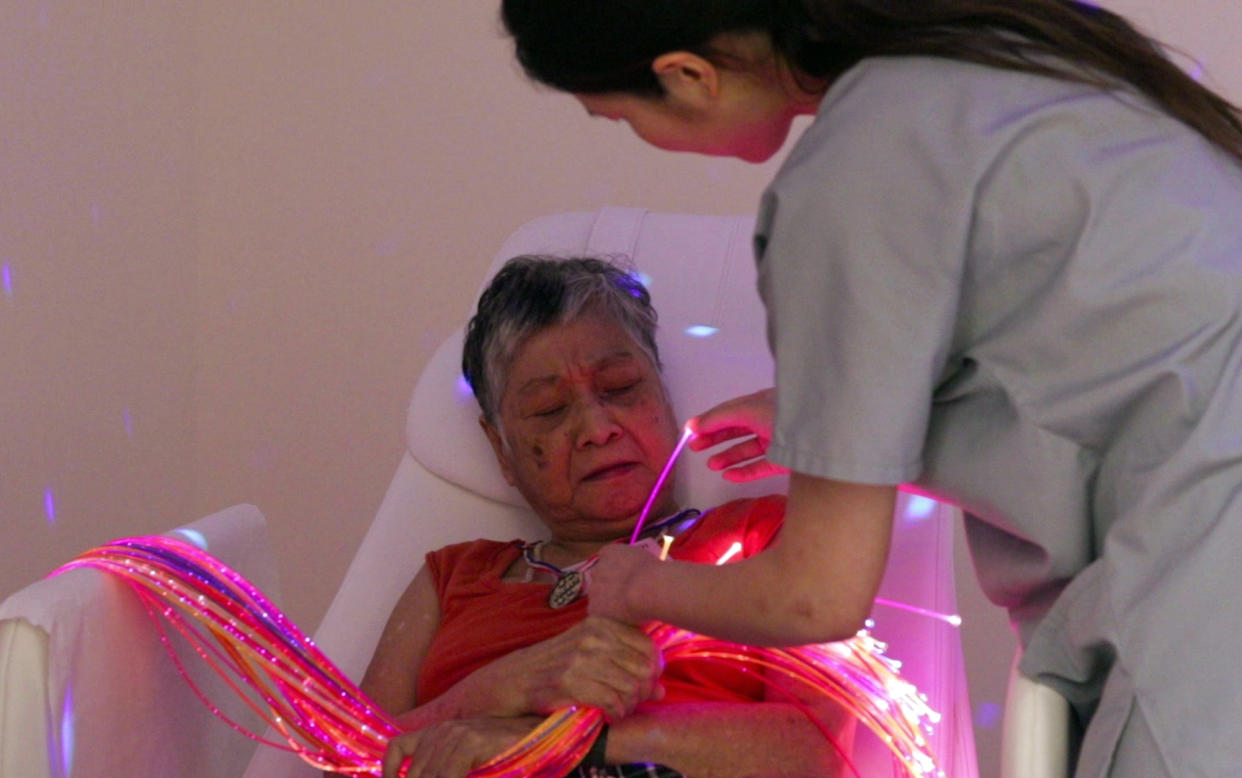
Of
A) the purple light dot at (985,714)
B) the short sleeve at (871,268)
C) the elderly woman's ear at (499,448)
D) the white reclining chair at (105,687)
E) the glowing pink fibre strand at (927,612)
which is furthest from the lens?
the purple light dot at (985,714)

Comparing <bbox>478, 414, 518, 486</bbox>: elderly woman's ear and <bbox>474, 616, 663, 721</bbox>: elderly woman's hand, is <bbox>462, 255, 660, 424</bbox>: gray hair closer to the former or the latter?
<bbox>478, 414, 518, 486</bbox>: elderly woman's ear

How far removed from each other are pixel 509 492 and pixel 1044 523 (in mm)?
1227

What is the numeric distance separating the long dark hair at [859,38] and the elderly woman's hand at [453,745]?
2.57ft

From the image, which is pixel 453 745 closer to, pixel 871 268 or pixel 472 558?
pixel 472 558

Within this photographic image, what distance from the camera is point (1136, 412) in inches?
43.4

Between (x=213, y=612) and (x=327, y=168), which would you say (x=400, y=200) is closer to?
(x=327, y=168)

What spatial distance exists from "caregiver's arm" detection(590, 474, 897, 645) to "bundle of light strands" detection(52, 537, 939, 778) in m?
0.38

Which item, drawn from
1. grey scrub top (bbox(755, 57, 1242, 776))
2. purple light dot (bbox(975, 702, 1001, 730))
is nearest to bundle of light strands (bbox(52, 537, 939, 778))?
grey scrub top (bbox(755, 57, 1242, 776))

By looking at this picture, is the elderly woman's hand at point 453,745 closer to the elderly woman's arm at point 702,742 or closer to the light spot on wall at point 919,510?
the elderly woman's arm at point 702,742

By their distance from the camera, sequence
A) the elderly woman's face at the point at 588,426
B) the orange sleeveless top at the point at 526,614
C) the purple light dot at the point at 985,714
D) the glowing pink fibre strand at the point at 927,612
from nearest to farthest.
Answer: the glowing pink fibre strand at the point at 927,612
the orange sleeveless top at the point at 526,614
the elderly woman's face at the point at 588,426
the purple light dot at the point at 985,714

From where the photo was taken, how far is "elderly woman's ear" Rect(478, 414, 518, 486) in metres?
2.16

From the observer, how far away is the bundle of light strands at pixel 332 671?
156 centimetres

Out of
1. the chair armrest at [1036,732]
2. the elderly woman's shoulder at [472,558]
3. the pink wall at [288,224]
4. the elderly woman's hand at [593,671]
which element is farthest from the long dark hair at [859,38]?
the pink wall at [288,224]

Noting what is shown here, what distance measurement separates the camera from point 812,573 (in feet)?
3.59
